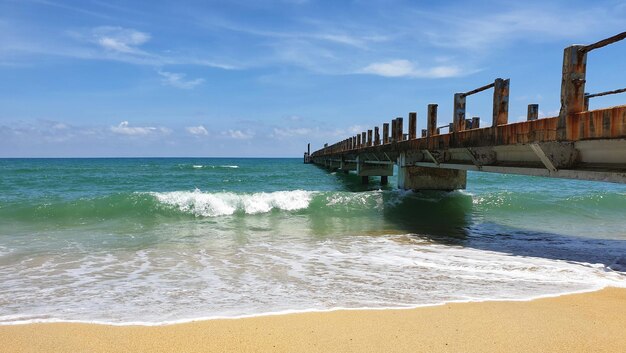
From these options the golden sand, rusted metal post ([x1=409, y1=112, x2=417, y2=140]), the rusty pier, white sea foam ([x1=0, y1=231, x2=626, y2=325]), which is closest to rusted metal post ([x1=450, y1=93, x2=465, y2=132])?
the rusty pier

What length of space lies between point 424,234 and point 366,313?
598cm

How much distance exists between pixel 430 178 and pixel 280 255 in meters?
9.22

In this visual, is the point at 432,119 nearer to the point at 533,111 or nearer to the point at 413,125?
the point at 413,125

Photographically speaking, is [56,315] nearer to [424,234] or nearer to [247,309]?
[247,309]

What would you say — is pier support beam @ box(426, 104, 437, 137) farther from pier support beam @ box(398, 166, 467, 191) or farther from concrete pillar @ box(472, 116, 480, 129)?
pier support beam @ box(398, 166, 467, 191)

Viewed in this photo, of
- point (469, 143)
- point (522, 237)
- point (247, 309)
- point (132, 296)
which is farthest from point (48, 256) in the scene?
point (522, 237)

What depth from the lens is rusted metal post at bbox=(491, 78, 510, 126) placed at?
8.18 m

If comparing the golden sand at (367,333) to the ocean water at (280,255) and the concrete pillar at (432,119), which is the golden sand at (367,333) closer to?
the ocean water at (280,255)

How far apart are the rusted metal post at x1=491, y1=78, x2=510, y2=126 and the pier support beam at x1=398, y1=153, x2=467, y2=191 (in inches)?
286

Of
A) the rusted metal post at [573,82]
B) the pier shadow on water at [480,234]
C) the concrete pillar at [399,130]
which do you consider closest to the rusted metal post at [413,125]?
the concrete pillar at [399,130]

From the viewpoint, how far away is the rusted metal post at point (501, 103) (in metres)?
8.18

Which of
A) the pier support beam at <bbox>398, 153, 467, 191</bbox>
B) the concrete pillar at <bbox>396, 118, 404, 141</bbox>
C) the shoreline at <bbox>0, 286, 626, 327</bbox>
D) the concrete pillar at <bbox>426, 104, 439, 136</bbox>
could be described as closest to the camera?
the shoreline at <bbox>0, 286, 626, 327</bbox>

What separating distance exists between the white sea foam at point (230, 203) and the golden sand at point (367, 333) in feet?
32.4

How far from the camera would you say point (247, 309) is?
464cm
